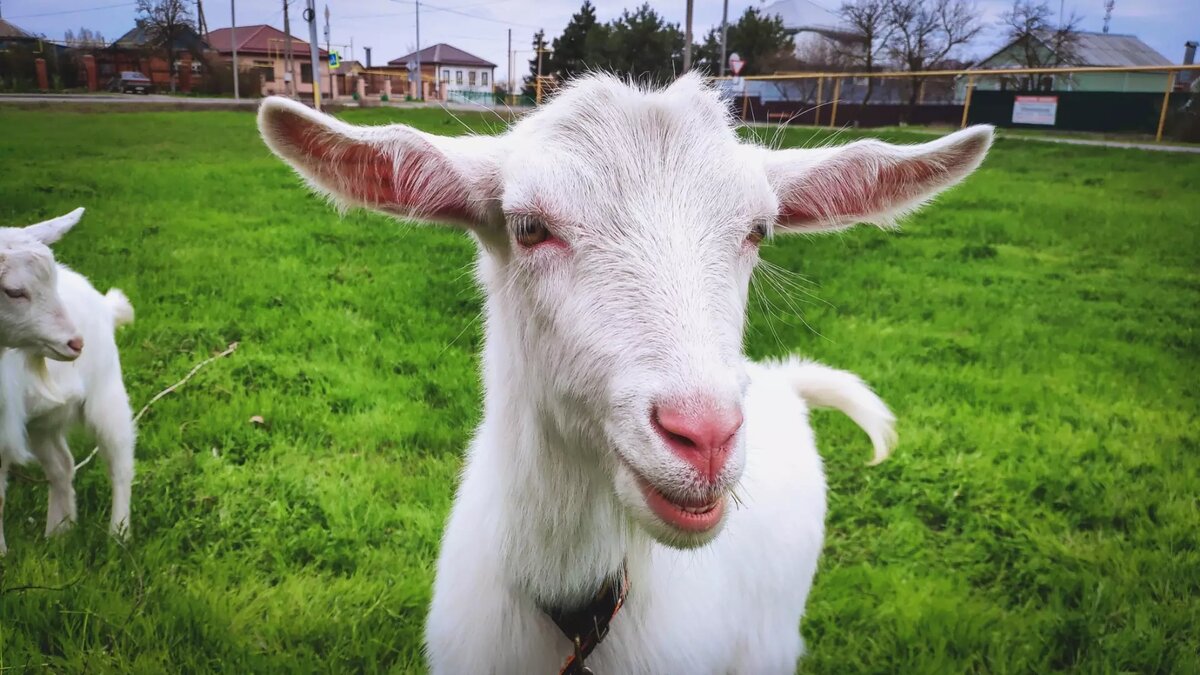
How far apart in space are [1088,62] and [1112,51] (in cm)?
22

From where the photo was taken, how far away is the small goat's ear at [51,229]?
2066mm

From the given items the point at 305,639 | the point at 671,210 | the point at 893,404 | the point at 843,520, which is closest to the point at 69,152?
the point at 305,639

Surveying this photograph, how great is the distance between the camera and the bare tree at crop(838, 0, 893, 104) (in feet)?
16.5

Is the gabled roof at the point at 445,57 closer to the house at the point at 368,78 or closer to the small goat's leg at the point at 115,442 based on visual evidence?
the house at the point at 368,78

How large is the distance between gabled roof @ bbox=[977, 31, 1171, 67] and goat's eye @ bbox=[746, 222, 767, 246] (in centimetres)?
419

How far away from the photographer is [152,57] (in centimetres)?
271

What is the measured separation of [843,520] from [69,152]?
12.0 feet

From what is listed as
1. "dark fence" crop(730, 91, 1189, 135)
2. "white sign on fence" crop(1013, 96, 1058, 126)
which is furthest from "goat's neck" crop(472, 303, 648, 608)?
"white sign on fence" crop(1013, 96, 1058, 126)

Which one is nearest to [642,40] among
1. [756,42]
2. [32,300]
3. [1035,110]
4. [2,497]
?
[756,42]

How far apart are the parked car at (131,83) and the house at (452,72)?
97cm

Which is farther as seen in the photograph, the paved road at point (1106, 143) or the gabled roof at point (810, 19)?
the gabled roof at point (810, 19)

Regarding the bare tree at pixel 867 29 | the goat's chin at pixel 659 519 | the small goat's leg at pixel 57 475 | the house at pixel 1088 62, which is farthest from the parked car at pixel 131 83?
the house at pixel 1088 62

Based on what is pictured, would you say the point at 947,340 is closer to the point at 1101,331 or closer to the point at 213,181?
the point at 1101,331

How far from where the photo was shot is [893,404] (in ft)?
12.0
